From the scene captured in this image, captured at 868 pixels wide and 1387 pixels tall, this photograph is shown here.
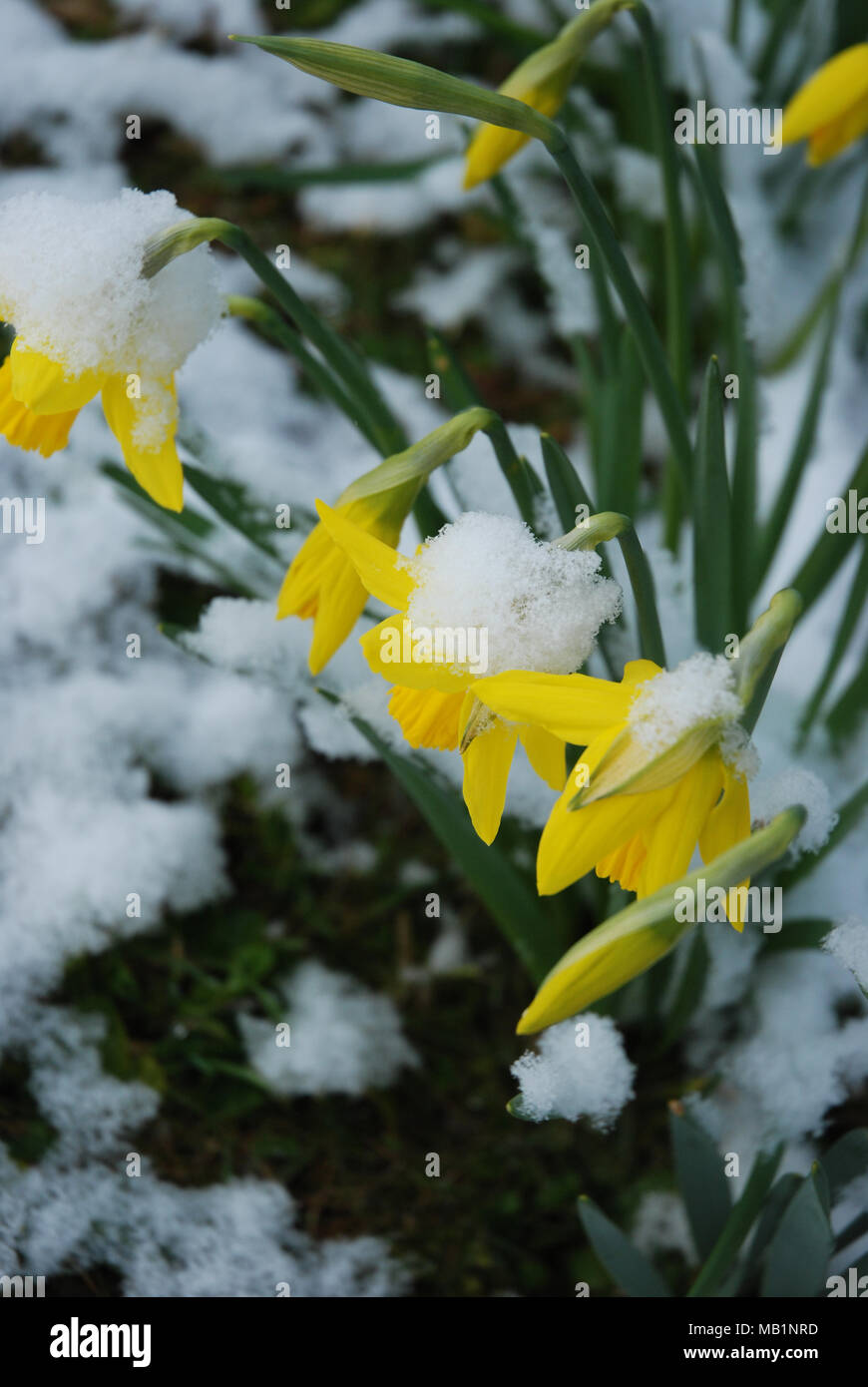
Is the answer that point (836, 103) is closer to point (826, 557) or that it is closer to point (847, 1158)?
point (826, 557)

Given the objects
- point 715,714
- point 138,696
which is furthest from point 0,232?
point 138,696

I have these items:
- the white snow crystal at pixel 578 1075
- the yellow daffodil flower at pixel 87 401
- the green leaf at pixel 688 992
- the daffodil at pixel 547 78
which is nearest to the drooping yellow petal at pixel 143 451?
the yellow daffodil flower at pixel 87 401

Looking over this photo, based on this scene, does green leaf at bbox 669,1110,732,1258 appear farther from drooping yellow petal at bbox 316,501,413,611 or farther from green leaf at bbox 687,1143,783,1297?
drooping yellow petal at bbox 316,501,413,611

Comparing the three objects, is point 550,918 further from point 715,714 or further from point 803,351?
point 803,351

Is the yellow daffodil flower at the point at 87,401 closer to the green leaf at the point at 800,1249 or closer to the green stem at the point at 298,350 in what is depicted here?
the green stem at the point at 298,350

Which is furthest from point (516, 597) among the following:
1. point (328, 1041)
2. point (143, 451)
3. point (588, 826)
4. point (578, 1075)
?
point (328, 1041)

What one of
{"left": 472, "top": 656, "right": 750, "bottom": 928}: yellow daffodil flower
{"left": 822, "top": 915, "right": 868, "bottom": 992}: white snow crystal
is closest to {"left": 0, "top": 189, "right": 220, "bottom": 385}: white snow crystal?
{"left": 472, "top": 656, "right": 750, "bottom": 928}: yellow daffodil flower

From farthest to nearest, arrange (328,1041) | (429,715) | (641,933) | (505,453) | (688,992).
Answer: (328,1041)
(688,992)
(505,453)
(429,715)
(641,933)
